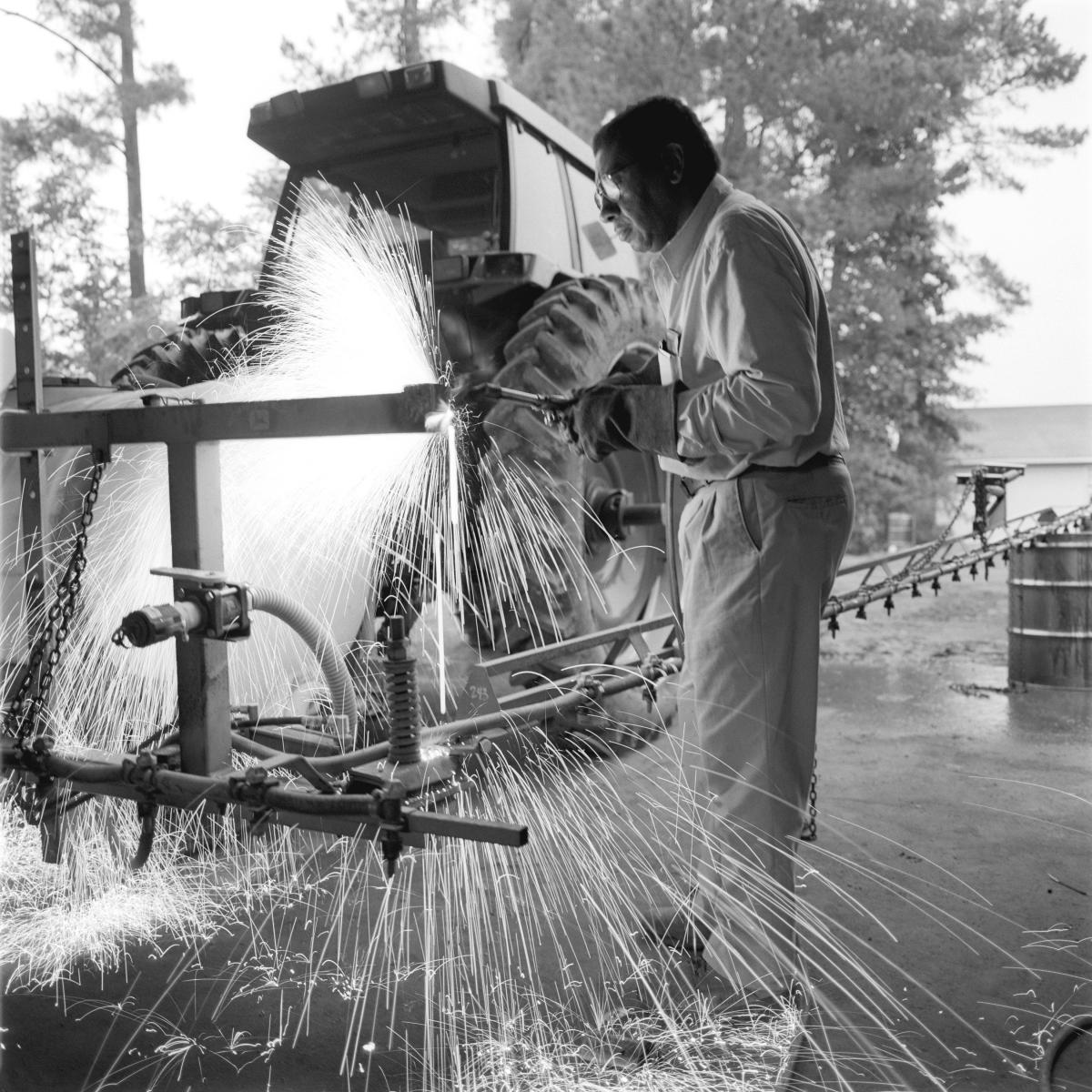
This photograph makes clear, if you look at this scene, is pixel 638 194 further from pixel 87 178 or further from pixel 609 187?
pixel 87 178

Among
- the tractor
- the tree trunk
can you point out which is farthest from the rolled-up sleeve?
the tree trunk

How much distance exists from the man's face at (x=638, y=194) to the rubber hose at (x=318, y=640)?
1.27 meters

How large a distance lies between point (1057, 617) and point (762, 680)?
4.62m

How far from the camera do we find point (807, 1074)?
2.15 metres

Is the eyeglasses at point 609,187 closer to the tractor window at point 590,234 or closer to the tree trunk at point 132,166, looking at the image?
the tractor window at point 590,234

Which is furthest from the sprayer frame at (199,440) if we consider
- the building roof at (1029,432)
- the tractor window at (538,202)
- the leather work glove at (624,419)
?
the building roof at (1029,432)

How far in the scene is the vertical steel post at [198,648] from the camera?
90.3 inches

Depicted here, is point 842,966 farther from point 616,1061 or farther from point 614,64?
point 614,64

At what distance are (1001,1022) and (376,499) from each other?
2.33 m

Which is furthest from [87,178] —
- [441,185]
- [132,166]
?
[441,185]

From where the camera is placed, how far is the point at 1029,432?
21.4m

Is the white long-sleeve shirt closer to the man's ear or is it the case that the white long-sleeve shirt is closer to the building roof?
the man's ear

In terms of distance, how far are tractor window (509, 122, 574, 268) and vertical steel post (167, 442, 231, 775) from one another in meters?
2.08

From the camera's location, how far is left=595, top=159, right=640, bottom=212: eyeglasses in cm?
244
